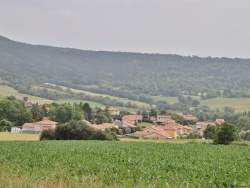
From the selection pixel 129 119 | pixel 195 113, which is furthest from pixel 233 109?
pixel 129 119

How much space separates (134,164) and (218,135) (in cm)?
3796

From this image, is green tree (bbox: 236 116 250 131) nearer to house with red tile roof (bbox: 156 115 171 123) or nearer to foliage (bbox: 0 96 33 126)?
house with red tile roof (bbox: 156 115 171 123)

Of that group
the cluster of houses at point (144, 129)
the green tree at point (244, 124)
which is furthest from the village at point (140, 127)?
the green tree at point (244, 124)

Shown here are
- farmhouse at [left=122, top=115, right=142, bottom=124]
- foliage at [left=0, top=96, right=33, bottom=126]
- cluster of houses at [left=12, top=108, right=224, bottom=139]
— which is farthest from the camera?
farmhouse at [left=122, top=115, right=142, bottom=124]

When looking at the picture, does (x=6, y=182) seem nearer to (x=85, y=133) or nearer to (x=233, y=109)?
(x=85, y=133)

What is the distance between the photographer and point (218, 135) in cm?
5791

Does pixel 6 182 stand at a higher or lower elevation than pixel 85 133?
higher

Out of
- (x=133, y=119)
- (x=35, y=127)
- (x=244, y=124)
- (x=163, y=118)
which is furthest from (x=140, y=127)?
(x=35, y=127)

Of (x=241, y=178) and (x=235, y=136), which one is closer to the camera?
(x=241, y=178)

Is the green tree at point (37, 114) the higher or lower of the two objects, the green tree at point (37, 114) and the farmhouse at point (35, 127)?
the higher

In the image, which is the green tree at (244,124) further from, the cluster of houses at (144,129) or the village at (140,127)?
the cluster of houses at (144,129)

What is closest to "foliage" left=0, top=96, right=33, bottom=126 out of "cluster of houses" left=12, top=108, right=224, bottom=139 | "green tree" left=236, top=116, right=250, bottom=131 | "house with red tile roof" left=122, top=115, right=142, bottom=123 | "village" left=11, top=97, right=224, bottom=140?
"village" left=11, top=97, right=224, bottom=140

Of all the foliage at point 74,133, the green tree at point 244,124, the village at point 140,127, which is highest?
the foliage at point 74,133

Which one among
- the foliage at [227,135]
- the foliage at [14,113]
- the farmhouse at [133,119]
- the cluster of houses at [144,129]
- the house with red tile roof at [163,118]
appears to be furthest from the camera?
the house with red tile roof at [163,118]
